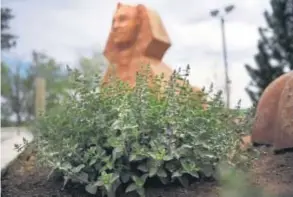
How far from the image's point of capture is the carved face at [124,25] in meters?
4.60

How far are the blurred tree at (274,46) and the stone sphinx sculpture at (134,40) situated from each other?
10.1ft

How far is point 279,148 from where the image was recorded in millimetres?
3102

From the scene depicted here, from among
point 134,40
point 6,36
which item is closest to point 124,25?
point 134,40

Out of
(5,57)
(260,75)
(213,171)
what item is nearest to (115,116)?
(213,171)

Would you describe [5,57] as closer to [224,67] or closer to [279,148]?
[224,67]

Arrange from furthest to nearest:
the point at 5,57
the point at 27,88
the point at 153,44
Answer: the point at 27,88, the point at 5,57, the point at 153,44

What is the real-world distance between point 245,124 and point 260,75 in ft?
16.6

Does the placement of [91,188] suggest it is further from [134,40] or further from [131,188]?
[134,40]

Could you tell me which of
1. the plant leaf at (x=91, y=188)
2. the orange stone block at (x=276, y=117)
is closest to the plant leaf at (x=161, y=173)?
the plant leaf at (x=91, y=188)

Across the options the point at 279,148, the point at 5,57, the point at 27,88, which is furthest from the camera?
the point at 27,88

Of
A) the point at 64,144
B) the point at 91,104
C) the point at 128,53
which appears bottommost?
the point at 64,144

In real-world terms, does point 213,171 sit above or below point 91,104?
below

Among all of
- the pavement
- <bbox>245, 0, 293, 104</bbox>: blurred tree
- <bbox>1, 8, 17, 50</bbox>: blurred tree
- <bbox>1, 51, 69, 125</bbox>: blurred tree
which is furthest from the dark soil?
<bbox>245, 0, 293, 104</bbox>: blurred tree

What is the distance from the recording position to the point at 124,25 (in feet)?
15.0
